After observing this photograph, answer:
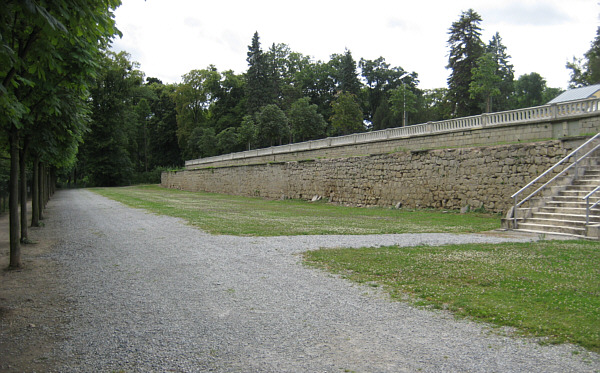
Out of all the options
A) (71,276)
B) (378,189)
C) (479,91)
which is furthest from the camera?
(479,91)

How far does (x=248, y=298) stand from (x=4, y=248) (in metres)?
8.57

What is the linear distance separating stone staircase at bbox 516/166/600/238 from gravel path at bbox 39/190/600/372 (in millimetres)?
8006

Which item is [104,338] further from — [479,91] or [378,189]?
[479,91]

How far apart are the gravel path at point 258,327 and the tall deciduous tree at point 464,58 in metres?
52.1

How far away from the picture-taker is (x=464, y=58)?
54.6m

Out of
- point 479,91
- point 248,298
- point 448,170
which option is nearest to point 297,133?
point 479,91

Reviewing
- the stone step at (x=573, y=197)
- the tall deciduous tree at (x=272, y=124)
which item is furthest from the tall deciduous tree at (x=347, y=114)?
the stone step at (x=573, y=197)

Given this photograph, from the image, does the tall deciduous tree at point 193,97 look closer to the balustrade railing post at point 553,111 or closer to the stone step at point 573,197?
the balustrade railing post at point 553,111

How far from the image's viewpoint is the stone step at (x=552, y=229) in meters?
10.9

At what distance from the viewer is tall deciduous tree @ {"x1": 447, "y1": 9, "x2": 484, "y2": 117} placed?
2110 inches

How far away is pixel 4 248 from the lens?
35.2 ft

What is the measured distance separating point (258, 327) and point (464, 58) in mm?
57728

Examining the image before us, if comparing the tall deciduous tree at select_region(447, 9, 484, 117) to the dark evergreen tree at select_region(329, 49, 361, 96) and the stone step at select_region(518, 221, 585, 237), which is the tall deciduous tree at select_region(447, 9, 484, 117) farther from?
the stone step at select_region(518, 221, 585, 237)

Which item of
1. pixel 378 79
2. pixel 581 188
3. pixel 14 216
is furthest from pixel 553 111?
pixel 378 79
